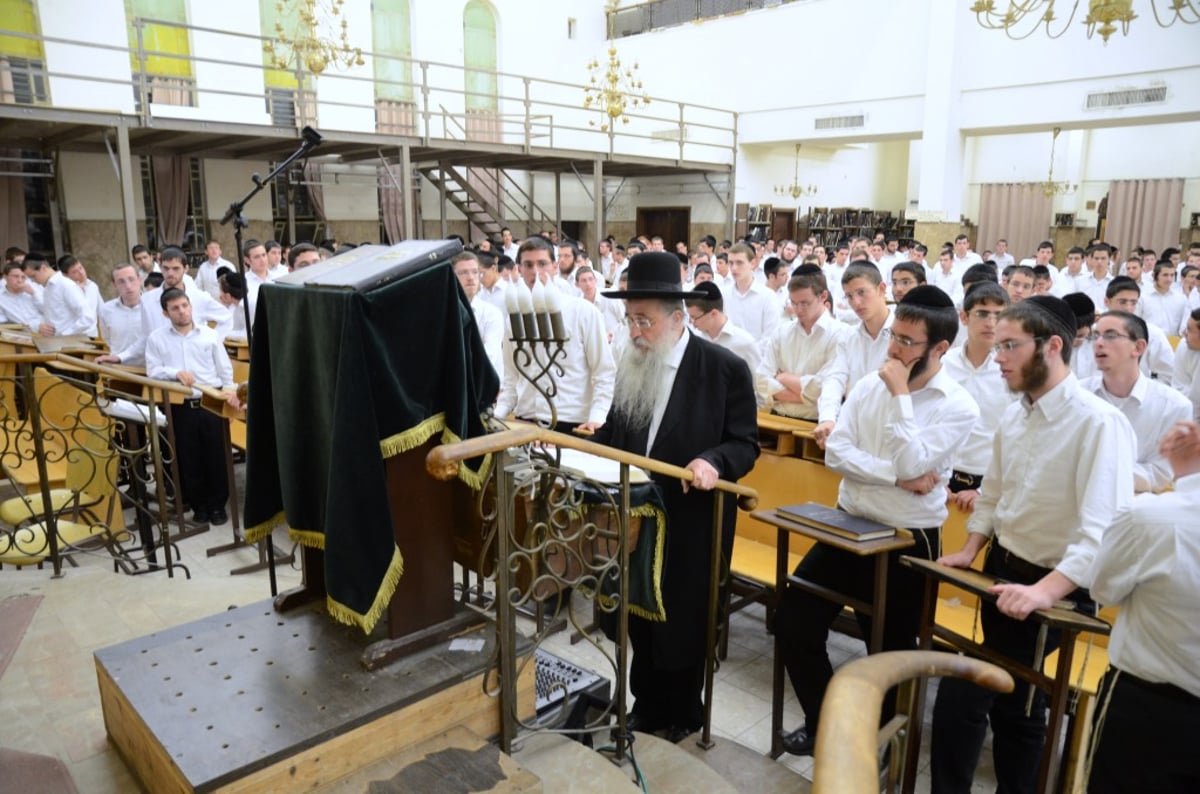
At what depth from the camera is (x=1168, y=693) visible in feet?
7.06

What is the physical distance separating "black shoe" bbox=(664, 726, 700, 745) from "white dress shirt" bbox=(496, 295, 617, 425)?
83.4 inches

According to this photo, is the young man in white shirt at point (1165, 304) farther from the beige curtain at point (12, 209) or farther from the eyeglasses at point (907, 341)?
the beige curtain at point (12, 209)

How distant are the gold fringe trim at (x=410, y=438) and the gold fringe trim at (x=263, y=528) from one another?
71cm

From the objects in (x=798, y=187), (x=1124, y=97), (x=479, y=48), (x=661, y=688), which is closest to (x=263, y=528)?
(x=661, y=688)

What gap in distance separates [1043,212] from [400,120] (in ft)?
48.6

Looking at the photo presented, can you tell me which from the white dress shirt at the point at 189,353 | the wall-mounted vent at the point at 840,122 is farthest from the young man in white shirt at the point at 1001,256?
the white dress shirt at the point at 189,353

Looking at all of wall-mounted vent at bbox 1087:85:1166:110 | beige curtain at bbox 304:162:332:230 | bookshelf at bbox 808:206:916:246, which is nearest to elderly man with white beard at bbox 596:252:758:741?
beige curtain at bbox 304:162:332:230

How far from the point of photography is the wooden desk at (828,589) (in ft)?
9.12

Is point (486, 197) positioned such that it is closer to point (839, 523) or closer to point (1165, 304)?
point (1165, 304)

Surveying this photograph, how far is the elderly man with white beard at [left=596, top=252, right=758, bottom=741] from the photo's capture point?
10.3 ft

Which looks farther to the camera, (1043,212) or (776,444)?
(1043,212)

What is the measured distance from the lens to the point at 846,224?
Answer: 67.3ft

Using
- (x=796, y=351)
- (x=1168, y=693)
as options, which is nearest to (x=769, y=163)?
(x=796, y=351)

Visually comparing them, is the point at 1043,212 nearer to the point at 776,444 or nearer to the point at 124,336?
the point at 776,444
